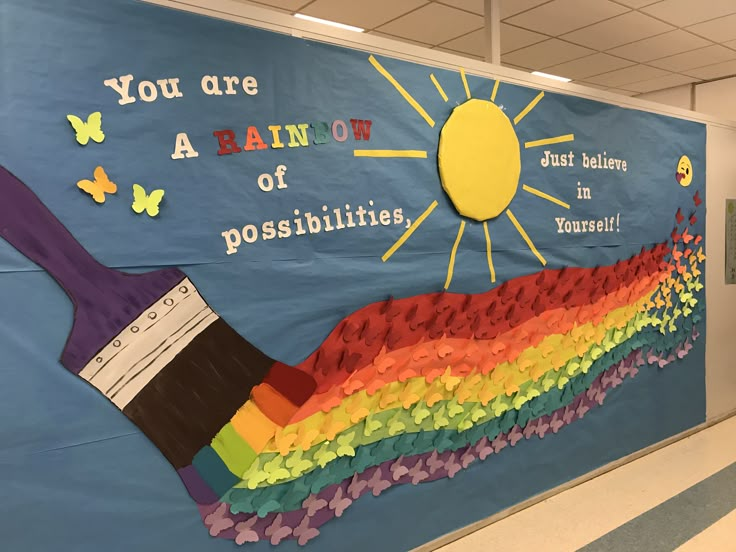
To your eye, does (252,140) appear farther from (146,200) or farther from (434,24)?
(434,24)

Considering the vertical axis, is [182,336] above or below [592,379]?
above

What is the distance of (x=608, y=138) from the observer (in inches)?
120

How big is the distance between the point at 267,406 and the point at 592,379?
1.95 meters

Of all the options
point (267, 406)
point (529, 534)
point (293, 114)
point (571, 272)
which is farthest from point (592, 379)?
point (293, 114)

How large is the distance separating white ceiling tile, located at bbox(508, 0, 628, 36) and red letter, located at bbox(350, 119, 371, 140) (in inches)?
80.6

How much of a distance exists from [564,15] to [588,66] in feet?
4.72

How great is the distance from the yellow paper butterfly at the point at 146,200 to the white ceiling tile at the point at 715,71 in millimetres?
5172

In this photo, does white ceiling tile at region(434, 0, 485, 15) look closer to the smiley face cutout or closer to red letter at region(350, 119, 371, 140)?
the smiley face cutout

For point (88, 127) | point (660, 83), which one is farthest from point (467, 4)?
point (660, 83)

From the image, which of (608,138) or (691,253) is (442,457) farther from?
(691,253)

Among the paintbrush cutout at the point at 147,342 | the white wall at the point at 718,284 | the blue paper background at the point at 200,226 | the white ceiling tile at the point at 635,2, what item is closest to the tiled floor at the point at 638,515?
the blue paper background at the point at 200,226

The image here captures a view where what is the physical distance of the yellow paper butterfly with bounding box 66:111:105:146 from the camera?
1.56 meters

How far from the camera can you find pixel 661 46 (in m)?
4.35

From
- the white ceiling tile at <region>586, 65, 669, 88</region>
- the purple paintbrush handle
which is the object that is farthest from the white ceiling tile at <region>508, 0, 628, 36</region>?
the purple paintbrush handle
